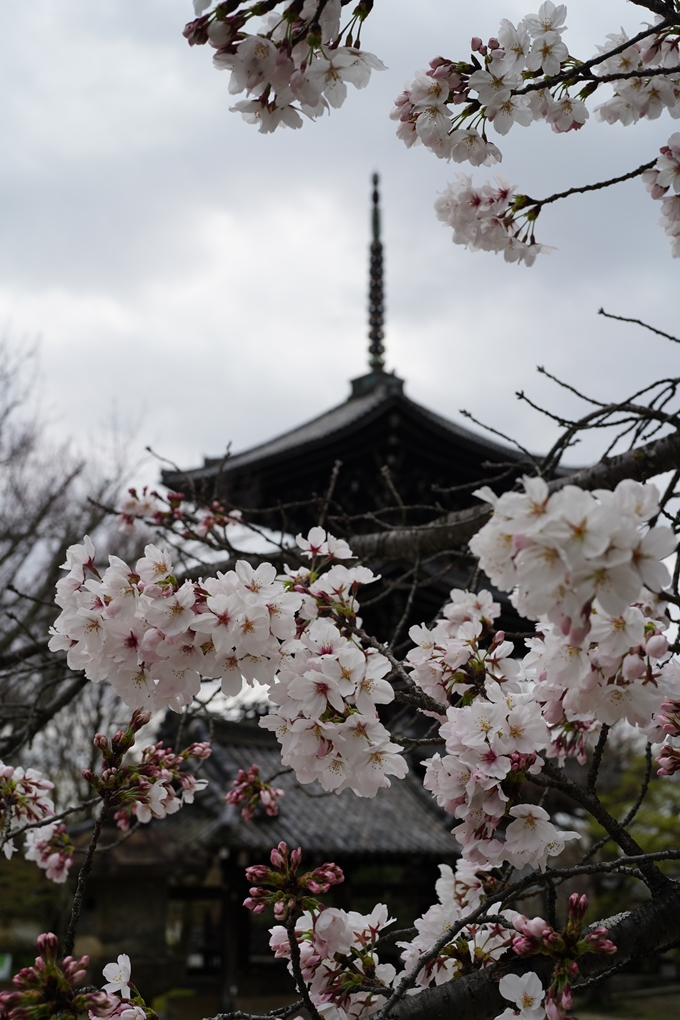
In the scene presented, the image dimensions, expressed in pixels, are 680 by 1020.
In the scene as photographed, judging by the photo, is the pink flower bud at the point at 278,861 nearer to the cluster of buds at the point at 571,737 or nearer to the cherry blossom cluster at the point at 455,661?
the cherry blossom cluster at the point at 455,661

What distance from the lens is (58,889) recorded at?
11.5 metres

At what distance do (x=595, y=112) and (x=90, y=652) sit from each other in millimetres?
2210

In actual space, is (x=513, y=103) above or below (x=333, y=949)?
above

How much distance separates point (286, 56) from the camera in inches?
55.3

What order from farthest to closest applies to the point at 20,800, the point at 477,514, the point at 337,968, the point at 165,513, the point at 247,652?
the point at 165,513 < the point at 477,514 < the point at 20,800 < the point at 337,968 < the point at 247,652

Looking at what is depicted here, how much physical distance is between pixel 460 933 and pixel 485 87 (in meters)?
2.08

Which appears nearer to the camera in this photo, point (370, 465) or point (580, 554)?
point (580, 554)

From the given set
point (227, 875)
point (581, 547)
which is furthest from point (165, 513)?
point (227, 875)

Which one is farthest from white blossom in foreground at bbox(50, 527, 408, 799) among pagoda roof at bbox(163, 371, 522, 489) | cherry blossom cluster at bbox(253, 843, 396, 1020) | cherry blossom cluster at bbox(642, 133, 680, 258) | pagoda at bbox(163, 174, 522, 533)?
pagoda at bbox(163, 174, 522, 533)

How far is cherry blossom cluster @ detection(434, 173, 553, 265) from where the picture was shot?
100 inches

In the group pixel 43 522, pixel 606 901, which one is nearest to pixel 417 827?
pixel 43 522

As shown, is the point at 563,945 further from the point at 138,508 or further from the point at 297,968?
the point at 138,508

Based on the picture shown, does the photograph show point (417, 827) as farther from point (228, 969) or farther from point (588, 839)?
point (588, 839)

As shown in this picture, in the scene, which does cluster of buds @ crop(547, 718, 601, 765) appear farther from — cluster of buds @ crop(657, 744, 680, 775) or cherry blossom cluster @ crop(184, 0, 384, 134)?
cherry blossom cluster @ crop(184, 0, 384, 134)
